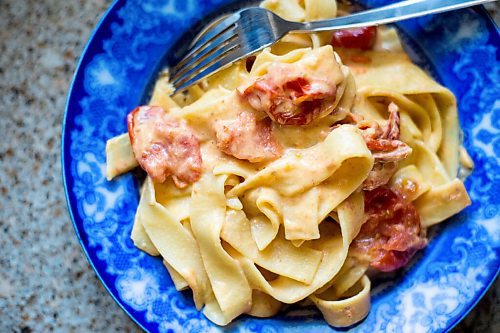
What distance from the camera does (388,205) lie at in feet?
8.11

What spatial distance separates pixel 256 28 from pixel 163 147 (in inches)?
24.4

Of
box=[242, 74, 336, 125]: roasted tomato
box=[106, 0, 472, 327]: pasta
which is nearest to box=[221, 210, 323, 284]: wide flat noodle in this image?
box=[106, 0, 472, 327]: pasta

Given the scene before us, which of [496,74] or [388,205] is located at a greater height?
[496,74]

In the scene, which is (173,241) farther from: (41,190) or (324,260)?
(41,190)

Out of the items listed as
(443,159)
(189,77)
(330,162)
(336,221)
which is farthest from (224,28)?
(443,159)

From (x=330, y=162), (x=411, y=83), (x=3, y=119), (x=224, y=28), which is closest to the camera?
(x=330, y=162)

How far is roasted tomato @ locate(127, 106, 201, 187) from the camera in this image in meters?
2.38

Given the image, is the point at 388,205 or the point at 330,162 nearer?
the point at 330,162

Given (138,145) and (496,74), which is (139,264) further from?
(496,74)

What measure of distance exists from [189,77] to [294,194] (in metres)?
0.68

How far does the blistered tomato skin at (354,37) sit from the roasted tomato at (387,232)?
0.64m

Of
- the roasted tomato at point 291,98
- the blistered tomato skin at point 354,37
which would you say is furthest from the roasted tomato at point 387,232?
the blistered tomato skin at point 354,37

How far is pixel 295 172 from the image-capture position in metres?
2.32

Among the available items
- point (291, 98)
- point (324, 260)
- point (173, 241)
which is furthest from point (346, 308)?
point (291, 98)
